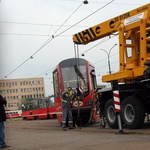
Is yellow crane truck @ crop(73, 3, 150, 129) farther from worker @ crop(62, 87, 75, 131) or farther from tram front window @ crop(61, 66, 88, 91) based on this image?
tram front window @ crop(61, 66, 88, 91)

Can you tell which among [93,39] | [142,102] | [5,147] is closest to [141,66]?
[142,102]

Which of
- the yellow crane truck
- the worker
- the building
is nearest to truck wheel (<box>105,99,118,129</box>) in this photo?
the yellow crane truck

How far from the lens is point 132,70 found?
11.1 meters

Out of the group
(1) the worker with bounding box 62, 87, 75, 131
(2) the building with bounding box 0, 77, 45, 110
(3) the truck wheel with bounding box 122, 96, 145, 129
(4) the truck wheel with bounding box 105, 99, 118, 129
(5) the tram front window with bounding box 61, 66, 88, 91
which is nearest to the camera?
(2) the building with bounding box 0, 77, 45, 110

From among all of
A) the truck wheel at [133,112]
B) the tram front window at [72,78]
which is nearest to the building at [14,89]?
the tram front window at [72,78]

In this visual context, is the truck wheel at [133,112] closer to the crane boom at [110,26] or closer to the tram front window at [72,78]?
the crane boom at [110,26]

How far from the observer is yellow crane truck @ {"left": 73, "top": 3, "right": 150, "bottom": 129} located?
10758mm

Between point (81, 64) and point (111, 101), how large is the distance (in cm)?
436

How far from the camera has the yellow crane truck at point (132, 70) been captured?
424 inches

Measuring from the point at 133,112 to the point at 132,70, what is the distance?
4.53ft

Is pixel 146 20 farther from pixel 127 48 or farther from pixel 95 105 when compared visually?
pixel 95 105

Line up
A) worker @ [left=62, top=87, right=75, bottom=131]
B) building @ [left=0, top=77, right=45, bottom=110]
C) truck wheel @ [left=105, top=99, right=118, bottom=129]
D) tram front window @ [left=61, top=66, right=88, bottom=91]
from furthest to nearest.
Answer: tram front window @ [left=61, top=66, right=88, bottom=91]
worker @ [left=62, top=87, right=75, bottom=131]
truck wheel @ [left=105, top=99, right=118, bottom=129]
building @ [left=0, top=77, right=45, bottom=110]

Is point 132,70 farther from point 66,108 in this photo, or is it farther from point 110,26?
point 66,108

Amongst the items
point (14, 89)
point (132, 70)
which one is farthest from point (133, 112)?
point (14, 89)
